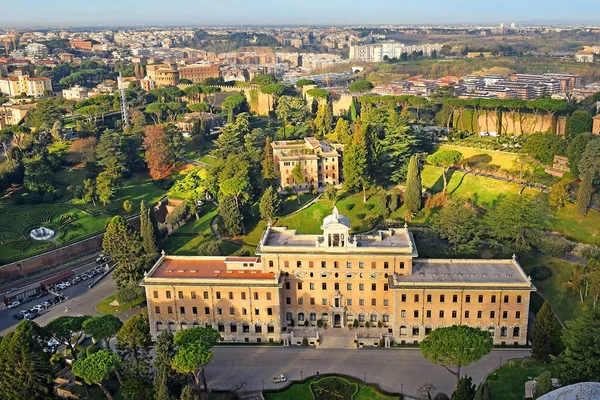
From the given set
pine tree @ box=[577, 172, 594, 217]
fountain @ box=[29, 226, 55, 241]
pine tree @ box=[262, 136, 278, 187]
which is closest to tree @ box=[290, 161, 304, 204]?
pine tree @ box=[262, 136, 278, 187]

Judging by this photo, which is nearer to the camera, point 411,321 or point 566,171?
point 411,321

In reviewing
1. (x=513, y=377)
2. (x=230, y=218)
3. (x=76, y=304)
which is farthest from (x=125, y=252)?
(x=513, y=377)

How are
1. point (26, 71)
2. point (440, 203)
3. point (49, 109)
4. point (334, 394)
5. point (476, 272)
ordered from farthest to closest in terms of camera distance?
point (26, 71) < point (49, 109) < point (440, 203) < point (476, 272) < point (334, 394)

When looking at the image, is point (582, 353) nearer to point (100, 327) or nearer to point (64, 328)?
point (100, 327)

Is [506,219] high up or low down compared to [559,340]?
up

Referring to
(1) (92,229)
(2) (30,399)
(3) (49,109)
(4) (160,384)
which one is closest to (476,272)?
(4) (160,384)

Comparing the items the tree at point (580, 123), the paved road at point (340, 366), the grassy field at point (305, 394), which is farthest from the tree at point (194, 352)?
the tree at point (580, 123)

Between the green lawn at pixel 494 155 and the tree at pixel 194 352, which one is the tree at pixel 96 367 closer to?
the tree at pixel 194 352

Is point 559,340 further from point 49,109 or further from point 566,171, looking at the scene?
point 49,109
